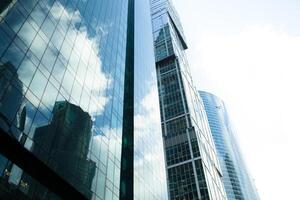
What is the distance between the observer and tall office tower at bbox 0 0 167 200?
19891 millimetres

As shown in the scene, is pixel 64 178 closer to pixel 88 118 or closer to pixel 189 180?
pixel 88 118

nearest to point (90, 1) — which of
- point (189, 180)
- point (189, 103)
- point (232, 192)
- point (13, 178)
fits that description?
point (13, 178)

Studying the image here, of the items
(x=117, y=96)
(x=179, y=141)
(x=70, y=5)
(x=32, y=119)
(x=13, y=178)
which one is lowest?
(x=13, y=178)

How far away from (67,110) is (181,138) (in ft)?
247

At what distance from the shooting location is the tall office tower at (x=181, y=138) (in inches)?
3310

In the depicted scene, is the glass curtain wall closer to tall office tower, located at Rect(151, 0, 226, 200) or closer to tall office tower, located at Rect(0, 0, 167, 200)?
tall office tower, located at Rect(0, 0, 167, 200)

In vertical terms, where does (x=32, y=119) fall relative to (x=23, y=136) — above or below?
above

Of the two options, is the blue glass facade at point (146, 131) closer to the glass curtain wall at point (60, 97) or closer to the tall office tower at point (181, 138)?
the glass curtain wall at point (60, 97)

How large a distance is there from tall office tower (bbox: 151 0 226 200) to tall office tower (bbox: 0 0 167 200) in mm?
38540

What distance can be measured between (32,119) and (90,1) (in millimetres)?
24626

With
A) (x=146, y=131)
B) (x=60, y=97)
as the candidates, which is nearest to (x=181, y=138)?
(x=146, y=131)

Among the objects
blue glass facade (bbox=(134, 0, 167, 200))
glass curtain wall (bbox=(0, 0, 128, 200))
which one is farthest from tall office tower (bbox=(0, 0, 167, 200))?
blue glass facade (bbox=(134, 0, 167, 200))

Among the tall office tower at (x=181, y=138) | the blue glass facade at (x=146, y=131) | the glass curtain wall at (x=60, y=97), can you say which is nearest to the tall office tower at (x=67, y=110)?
the glass curtain wall at (x=60, y=97)

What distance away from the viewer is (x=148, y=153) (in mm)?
47000
